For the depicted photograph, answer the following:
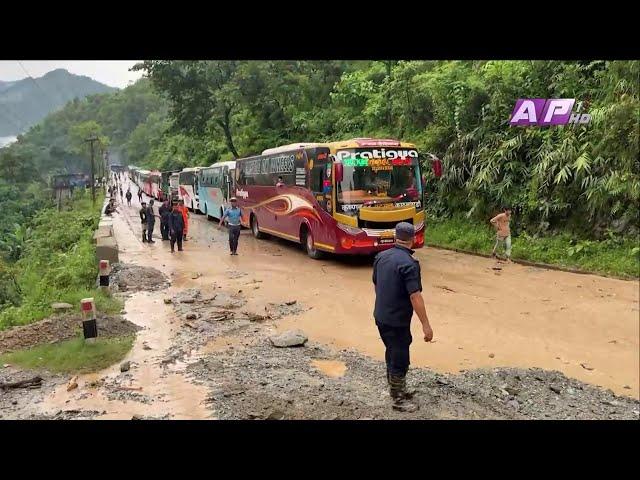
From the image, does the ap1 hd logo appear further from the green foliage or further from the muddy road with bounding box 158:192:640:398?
the green foliage

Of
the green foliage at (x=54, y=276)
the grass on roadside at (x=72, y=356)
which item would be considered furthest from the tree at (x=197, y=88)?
the grass on roadside at (x=72, y=356)

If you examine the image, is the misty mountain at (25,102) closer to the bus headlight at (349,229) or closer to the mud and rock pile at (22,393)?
the bus headlight at (349,229)

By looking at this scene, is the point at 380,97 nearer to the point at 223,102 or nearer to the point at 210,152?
the point at 223,102

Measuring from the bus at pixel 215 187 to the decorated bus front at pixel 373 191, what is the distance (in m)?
10.1

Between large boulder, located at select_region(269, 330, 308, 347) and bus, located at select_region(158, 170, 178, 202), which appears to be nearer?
large boulder, located at select_region(269, 330, 308, 347)

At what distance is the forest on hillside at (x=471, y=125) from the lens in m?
9.18

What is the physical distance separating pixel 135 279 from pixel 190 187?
20138 millimetres

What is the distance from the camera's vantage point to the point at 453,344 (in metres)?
6.39

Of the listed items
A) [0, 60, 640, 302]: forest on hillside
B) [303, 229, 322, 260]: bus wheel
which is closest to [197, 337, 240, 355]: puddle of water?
[0, 60, 640, 302]: forest on hillside

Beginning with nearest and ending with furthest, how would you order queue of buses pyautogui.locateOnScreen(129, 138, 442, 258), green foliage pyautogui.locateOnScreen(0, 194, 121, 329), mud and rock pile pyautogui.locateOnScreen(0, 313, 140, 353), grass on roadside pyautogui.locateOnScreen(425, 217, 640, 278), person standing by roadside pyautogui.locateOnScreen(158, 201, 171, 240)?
1. mud and rock pile pyautogui.locateOnScreen(0, 313, 140, 353)
2. grass on roadside pyautogui.locateOnScreen(425, 217, 640, 278)
3. green foliage pyautogui.locateOnScreen(0, 194, 121, 329)
4. queue of buses pyautogui.locateOnScreen(129, 138, 442, 258)
5. person standing by roadside pyautogui.locateOnScreen(158, 201, 171, 240)

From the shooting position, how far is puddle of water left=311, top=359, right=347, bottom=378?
5.66 meters

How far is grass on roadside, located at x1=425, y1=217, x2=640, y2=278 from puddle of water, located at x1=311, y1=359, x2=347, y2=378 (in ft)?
12.8

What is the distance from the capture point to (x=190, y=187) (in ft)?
99.9
